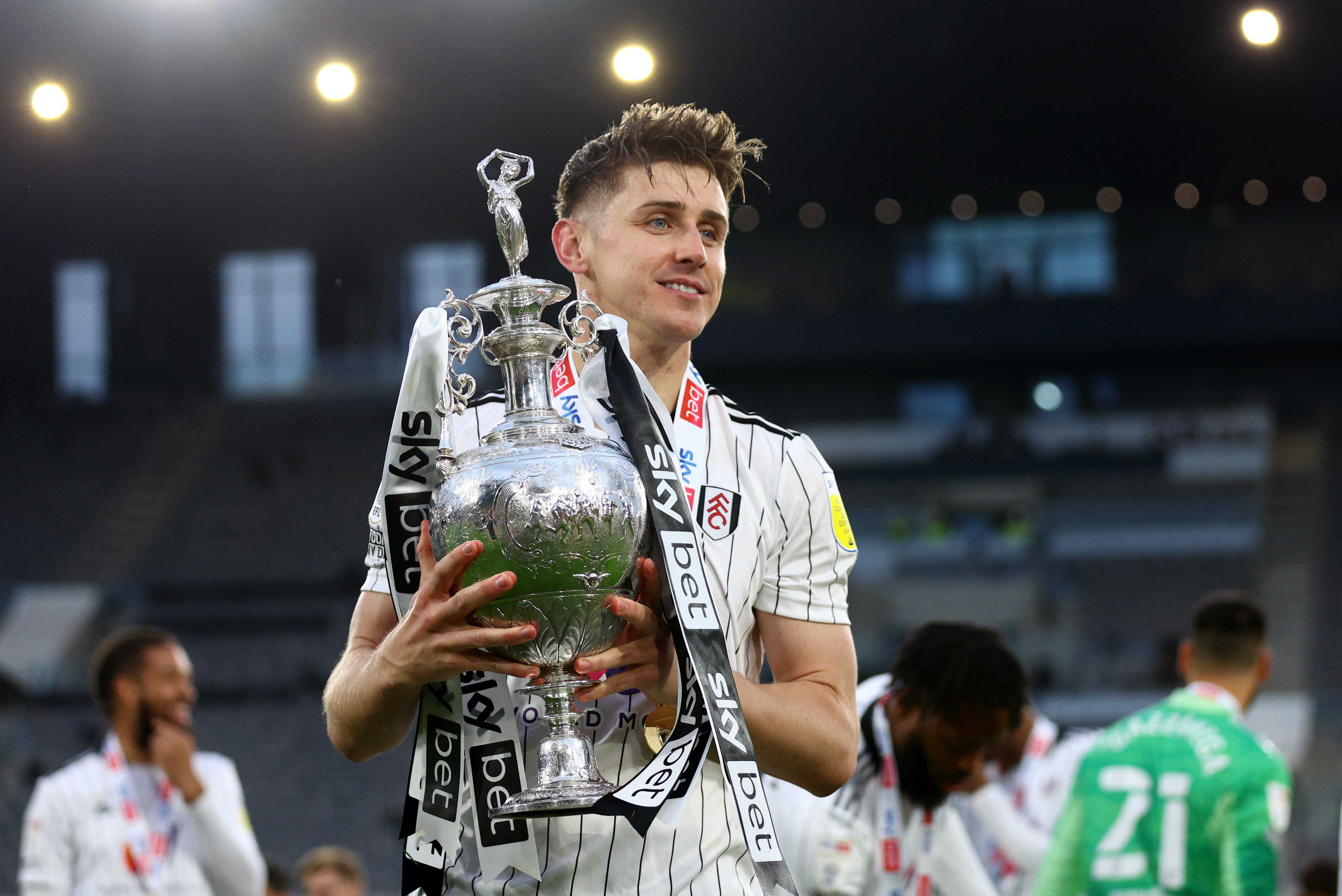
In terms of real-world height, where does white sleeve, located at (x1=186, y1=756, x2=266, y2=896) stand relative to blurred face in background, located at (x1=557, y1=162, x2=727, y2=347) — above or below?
below

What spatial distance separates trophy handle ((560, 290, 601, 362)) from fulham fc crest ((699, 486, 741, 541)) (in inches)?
9.5

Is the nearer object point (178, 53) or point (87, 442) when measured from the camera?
point (178, 53)

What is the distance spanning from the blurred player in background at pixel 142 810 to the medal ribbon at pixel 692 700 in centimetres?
288

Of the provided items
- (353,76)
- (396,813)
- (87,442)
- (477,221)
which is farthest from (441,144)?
(87,442)

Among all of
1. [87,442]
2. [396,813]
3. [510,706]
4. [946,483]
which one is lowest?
[396,813]

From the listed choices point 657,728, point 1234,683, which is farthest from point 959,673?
point 657,728

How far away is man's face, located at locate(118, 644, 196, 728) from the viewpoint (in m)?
4.32

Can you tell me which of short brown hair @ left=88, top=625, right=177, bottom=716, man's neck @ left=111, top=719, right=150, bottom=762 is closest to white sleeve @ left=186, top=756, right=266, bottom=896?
man's neck @ left=111, top=719, right=150, bottom=762

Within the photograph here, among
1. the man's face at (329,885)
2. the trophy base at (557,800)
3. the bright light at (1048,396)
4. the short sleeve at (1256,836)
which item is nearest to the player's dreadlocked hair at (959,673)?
the short sleeve at (1256,836)

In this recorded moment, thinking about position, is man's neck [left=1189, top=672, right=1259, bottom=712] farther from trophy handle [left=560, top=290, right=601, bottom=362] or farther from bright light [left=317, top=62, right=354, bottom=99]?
bright light [left=317, top=62, right=354, bottom=99]

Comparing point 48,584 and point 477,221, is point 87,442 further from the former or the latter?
point 477,221

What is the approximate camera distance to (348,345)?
18547 millimetres

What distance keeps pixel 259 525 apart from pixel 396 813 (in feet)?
17.3

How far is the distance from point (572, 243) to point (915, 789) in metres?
1.61
